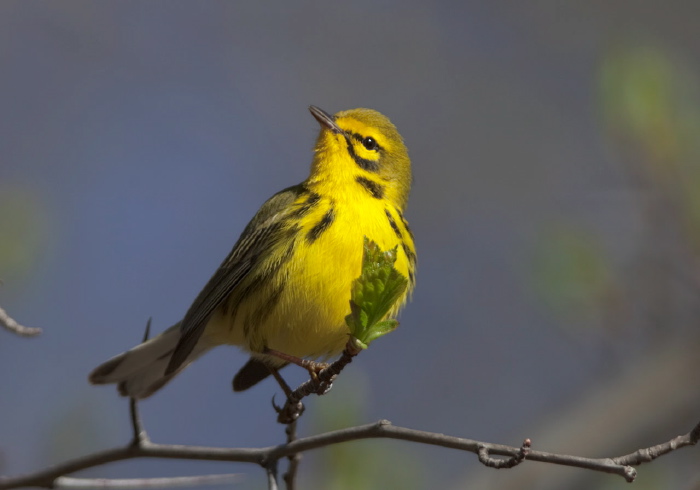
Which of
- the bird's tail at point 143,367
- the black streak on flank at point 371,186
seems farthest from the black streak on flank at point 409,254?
the bird's tail at point 143,367

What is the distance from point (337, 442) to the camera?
8.95ft

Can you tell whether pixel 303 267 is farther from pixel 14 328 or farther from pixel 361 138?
pixel 14 328

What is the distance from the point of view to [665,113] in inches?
169

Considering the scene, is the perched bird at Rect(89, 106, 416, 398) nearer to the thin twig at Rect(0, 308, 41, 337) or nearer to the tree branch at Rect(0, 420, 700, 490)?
the tree branch at Rect(0, 420, 700, 490)

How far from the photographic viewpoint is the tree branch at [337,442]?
8.07 feet

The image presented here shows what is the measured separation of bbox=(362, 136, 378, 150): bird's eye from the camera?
4.76 metres

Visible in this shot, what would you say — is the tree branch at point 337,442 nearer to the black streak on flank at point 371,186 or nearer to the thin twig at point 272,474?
the thin twig at point 272,474

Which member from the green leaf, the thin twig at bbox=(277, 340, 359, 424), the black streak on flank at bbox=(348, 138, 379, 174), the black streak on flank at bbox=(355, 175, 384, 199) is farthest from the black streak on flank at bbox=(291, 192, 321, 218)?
the green leaf

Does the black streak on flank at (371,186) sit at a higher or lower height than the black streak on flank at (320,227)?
higher

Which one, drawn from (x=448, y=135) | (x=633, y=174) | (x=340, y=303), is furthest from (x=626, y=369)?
(x=448, y=135)

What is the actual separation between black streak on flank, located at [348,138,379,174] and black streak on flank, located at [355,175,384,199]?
13 cm

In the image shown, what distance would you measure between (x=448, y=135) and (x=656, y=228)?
3994 mm

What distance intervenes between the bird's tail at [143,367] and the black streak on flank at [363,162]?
1192mm

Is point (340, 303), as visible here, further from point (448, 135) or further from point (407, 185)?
point (448, 135)
